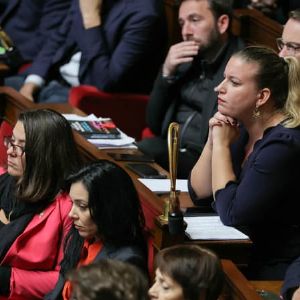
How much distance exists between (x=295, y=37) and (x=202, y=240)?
0.99 m

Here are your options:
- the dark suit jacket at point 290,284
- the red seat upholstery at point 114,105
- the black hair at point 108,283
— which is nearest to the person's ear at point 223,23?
the red seat upholstery at point 114,105

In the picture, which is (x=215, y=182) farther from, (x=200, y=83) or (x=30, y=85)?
(x=30, y=85)

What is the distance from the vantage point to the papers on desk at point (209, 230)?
236cm

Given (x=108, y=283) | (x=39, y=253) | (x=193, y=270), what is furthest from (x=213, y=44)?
(x=108, y=283)

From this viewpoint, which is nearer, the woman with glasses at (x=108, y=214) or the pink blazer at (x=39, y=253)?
the woman with glasses at (x=108, y=214)

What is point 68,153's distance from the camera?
2.74 metres

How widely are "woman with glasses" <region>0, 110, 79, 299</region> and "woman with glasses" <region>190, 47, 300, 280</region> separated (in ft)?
1.25

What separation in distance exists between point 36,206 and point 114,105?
1.61m

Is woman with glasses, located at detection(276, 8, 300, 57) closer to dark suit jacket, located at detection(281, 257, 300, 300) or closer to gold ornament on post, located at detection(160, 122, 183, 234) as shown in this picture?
gold ornament on post, located at detection(160, 122, 183, 234)

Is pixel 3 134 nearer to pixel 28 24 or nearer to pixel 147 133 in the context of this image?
pixel 147 133

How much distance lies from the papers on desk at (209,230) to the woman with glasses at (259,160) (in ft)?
0.17

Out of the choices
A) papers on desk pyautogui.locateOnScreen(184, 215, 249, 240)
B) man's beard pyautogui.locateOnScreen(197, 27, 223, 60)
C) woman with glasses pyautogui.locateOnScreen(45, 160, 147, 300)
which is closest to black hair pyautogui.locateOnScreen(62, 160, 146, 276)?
woman with glasses pyautogui.locateOnScreen(45, 160, 147, 300)

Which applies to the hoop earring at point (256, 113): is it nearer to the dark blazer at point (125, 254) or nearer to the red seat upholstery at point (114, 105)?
the dark blazer at point (125, 254)

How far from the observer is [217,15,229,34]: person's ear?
3.66 m
